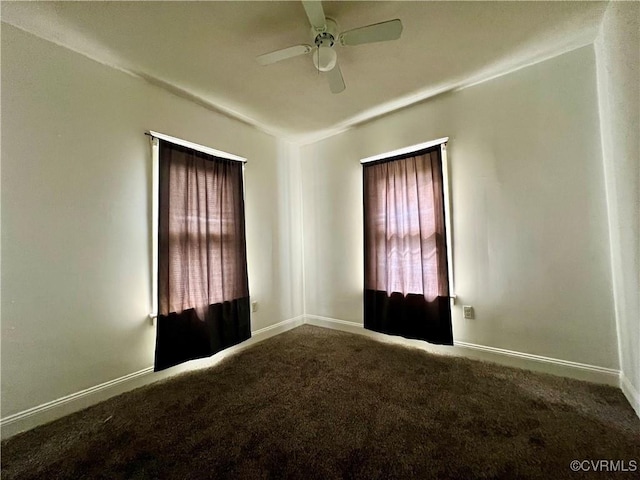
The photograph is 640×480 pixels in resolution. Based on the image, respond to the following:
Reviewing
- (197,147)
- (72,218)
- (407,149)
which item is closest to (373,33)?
(407,149)

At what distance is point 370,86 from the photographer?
7.81 ft

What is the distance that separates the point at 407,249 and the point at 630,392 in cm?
172

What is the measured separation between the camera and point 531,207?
82.0 inches

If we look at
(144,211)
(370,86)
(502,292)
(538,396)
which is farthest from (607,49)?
(144,211)

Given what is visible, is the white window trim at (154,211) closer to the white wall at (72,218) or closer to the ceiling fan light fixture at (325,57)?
the white wall at (72,218)

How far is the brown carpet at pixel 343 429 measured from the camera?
1.21 m

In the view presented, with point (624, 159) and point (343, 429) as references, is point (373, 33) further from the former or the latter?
point (343, 429)

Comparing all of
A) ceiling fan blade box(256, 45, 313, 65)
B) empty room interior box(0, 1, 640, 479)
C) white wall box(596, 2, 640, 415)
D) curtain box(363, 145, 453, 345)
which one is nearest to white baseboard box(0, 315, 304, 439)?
empty room interior box(0, 1, 640, 479)

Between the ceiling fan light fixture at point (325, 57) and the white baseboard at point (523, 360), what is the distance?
2.60 m

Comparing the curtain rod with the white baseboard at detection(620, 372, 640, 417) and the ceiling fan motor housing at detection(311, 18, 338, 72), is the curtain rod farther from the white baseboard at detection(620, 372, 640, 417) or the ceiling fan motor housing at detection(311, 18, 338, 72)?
the white baseboard at detection(620, 372, 640, 417)
